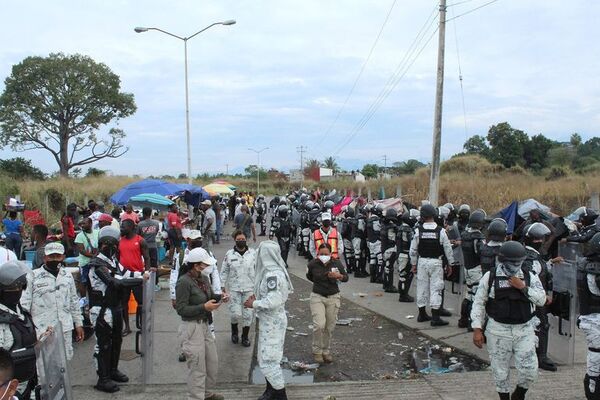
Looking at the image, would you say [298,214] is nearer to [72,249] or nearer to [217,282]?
[72,249]

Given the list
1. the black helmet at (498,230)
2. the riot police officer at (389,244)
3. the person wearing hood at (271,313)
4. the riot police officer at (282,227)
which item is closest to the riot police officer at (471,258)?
the black helmet at (498,230)

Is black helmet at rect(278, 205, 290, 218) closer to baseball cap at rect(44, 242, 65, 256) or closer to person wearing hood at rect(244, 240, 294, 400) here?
person wearing hood at rect(244, 240, 294, 400)

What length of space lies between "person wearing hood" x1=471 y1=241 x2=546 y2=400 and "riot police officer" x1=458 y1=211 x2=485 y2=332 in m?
2.94

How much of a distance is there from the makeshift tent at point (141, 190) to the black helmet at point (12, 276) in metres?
11.9

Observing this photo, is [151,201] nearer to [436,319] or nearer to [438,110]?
[438,110]

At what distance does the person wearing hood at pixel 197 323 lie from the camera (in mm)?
5180

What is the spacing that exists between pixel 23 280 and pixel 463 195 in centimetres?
1891

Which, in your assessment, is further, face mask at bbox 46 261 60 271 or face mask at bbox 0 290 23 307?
face mask at bbox 46 261 60 271

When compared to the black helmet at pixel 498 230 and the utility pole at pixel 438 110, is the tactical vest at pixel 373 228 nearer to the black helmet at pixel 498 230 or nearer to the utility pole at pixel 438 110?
the utility pole at pixel 438 110

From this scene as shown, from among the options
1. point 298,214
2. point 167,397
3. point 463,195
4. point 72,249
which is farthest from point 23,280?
point 463,195

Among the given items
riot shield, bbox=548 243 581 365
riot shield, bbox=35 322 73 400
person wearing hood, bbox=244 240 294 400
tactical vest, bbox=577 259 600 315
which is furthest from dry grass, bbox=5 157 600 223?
riot shield, bbox=35 322 73 400

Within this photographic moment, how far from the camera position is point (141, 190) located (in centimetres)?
1678

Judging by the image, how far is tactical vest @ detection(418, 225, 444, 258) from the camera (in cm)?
830

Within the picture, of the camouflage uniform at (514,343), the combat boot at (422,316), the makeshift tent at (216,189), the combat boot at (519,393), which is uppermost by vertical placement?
the makeshift tent at (216,189)
